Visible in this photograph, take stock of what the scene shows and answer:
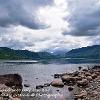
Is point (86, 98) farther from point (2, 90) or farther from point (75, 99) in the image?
point (2, 90)

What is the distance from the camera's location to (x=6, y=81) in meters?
39.3

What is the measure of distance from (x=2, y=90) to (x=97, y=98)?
1174 centimetres

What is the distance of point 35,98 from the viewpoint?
3300 cm

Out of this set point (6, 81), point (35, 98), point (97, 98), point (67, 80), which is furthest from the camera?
point (67, 80)

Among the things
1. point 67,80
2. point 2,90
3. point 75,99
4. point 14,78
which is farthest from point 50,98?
point 67,80

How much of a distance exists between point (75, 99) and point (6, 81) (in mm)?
12526

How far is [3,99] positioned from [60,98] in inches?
324

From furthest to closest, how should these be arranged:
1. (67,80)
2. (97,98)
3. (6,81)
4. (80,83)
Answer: (67,80), (80,83), (6,81), (97,98)

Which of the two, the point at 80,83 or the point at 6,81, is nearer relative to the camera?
the point at 6,81

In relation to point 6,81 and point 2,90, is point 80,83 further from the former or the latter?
point 2,90

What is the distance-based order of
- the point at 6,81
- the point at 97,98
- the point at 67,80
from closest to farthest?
1. the point at 97,98
2. the point at 6,81
3. the point at 67,80

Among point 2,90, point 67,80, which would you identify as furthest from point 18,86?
point 67,80

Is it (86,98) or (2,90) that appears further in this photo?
(2,90)

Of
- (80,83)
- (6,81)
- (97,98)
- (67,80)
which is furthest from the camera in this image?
(67,80)
